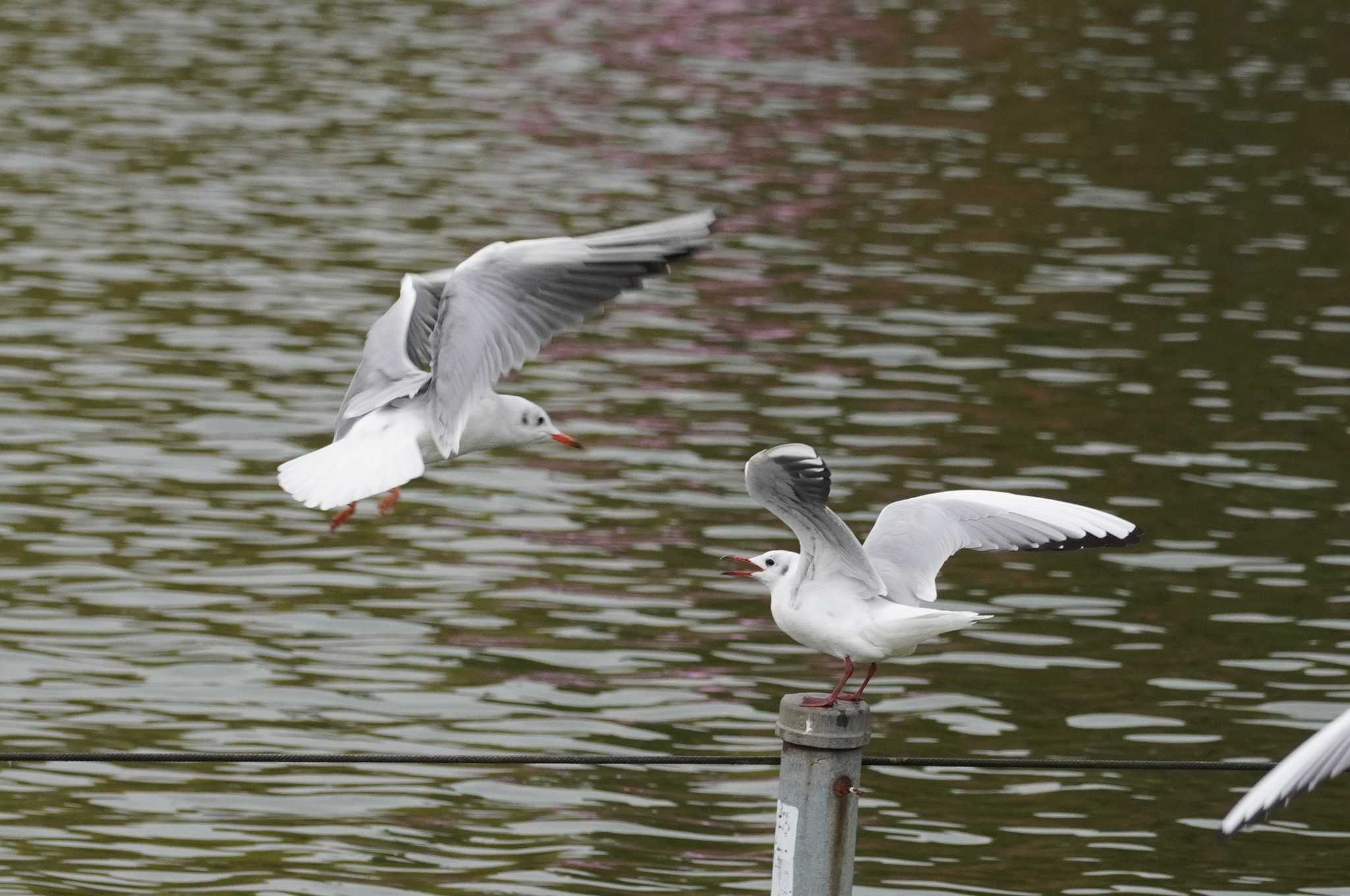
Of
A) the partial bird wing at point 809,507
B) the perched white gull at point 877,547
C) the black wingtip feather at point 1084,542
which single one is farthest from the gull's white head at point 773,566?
the black wingtip feather at point 1084,542

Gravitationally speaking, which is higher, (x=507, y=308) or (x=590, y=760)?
(x=507, y=308)

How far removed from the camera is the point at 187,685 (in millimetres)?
8820

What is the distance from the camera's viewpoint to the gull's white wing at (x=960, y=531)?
18.0 feet

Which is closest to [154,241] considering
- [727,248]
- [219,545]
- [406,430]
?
[727,248]

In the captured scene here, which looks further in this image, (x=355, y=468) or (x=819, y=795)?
(x=355, y=468)

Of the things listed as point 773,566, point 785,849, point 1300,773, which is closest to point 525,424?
point 773,566

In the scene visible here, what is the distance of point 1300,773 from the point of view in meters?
4.35

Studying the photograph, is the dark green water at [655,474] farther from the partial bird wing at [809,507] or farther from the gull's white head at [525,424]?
the partial bird wing at [809,507]

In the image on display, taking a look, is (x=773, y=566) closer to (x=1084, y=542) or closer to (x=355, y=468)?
(x=1084, y=542)

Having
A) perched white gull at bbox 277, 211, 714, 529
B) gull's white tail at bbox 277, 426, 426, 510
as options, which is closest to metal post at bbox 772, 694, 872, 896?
gull's white tail at bbox 277, 426, 426, 510

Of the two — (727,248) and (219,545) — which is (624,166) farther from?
(219,545)

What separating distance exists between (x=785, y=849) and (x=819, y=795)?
155 millimetres

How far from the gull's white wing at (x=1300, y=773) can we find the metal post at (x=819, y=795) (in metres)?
0.86

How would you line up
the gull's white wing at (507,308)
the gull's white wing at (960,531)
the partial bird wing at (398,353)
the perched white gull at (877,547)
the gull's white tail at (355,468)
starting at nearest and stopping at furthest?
the perched white gull at (877,547), the gull's white wing at (960,531), the gull's white tail at (355,468), the gull's white wing at (507,308), the partial bird wing at (398,353)
